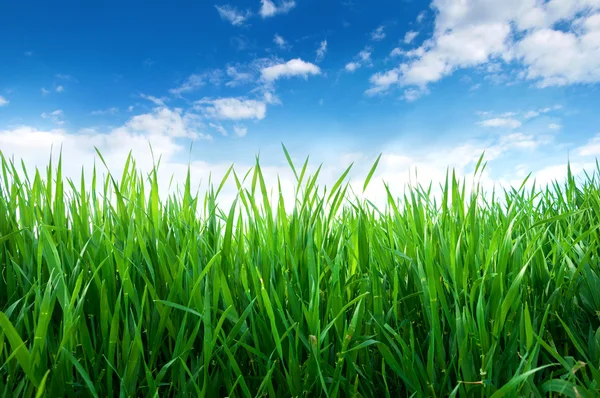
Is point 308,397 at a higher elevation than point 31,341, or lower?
lower

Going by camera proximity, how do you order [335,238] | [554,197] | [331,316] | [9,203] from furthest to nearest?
[554,197]
[9,203]
[335,238]
[331,316]

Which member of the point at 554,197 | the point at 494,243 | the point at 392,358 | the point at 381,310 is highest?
the point at 554,197

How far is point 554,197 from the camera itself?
288 centimetres

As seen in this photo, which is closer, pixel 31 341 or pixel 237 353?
pixel 31 341

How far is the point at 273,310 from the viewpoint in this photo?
4.51 feet

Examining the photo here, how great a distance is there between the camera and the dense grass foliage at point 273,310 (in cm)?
121

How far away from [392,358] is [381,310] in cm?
14

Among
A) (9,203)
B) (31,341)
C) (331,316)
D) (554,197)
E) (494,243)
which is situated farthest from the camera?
(554,197)

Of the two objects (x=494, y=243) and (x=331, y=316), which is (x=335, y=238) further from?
(x=494, y=243)

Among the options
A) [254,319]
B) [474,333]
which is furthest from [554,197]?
[254,319]

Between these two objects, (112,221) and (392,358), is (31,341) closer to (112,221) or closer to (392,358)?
(112,221)

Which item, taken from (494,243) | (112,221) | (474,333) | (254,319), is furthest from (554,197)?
(112,221)

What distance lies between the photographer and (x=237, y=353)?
1.36 m

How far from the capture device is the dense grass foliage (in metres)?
1.21
